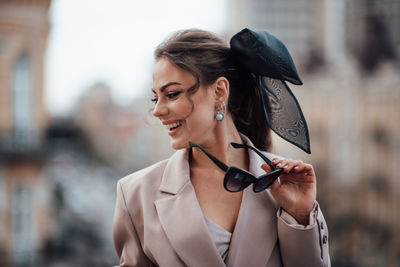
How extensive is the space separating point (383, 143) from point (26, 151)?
59.9ft

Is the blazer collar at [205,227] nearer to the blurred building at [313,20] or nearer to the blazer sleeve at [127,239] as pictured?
the blazer sleeve at [127,239]

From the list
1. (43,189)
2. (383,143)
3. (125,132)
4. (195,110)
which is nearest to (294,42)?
(383,143)

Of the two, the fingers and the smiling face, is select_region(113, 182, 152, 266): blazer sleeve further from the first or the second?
the fingers

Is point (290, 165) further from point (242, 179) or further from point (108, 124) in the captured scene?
point (108, 124)

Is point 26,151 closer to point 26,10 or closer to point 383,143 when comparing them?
point 26,10

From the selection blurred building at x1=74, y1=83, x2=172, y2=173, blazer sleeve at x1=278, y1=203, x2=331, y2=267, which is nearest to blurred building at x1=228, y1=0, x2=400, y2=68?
blurred building at x1=74, y1=83, x2=172, y2=173

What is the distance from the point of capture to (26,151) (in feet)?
32.9

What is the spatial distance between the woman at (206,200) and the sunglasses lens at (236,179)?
0.08 metres

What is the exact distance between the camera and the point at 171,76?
1.62m

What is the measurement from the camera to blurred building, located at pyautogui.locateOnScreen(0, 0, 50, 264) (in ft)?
30.4

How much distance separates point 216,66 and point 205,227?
0.54 m

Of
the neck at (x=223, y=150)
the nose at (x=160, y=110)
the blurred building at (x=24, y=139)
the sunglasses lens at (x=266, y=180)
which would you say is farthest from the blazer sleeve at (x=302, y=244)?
the blurred building at (x=24, y=139)

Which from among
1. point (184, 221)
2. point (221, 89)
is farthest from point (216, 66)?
point (184, 221)

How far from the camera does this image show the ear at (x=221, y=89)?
1664 millimetres
